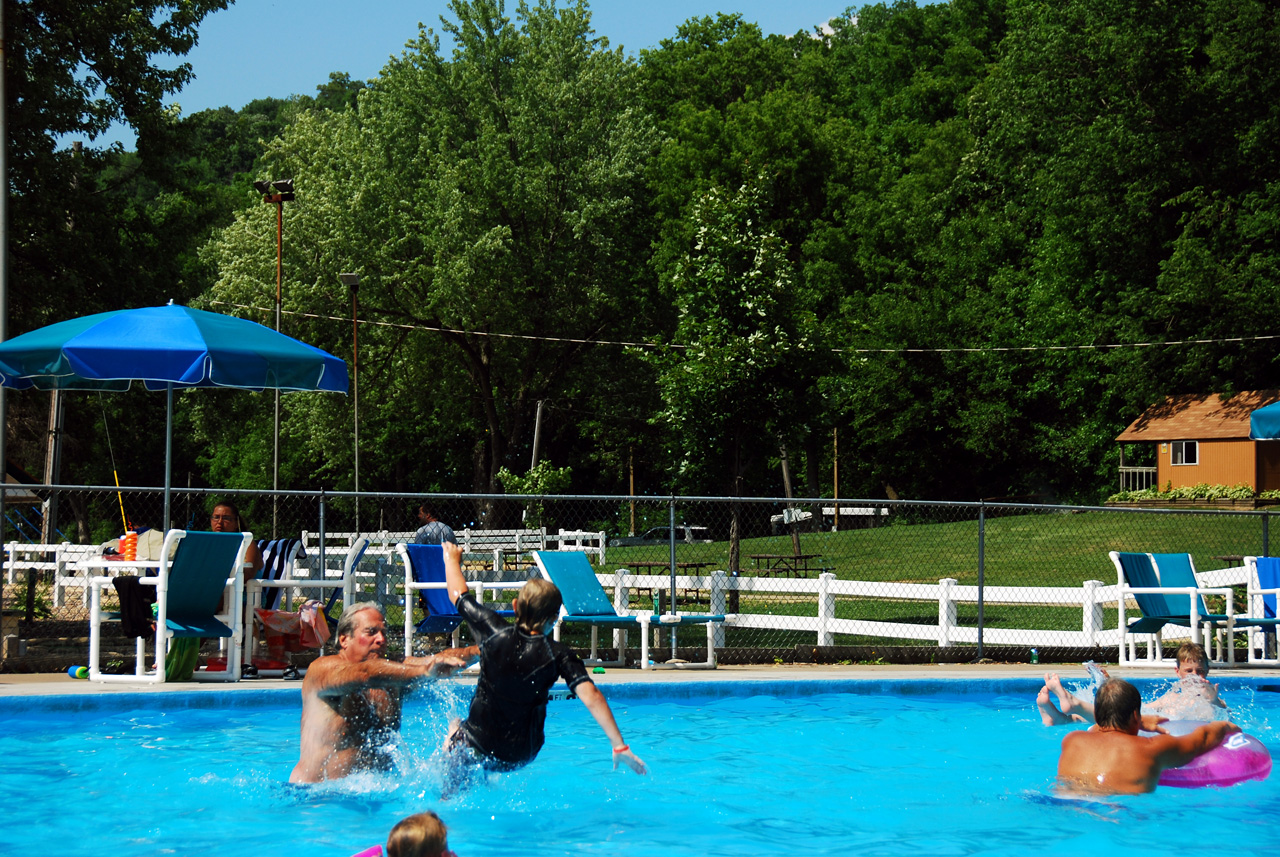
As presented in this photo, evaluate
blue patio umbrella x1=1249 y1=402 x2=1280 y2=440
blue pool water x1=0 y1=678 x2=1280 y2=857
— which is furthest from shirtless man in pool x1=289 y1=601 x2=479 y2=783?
blue patio umbrella x1=1249 y1=402 x2=1280 y2=440

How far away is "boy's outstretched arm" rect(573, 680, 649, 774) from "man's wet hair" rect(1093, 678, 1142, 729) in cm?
285

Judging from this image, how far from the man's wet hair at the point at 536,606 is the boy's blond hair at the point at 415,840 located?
2.47 metres

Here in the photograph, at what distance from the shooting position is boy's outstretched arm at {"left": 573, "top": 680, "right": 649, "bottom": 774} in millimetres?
5535

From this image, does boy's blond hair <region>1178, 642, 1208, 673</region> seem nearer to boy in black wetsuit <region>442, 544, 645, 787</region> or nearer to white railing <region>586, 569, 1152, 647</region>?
white railing <region>586, 569, 1152, 647</region>

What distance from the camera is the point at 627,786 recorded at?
318 inches

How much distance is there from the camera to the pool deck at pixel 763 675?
927cm

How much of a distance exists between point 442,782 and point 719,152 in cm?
4192

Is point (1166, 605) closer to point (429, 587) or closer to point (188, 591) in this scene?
point (429, 587)

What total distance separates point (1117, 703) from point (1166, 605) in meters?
5.91

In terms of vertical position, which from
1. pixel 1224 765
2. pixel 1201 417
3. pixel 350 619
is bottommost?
pixel 1224 765

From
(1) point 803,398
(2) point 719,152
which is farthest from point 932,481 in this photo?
(1) point 803,398

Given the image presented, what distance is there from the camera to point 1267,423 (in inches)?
511

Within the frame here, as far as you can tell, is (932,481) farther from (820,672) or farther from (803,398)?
(820,672)

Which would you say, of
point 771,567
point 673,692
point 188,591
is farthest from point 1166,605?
point 771,567
